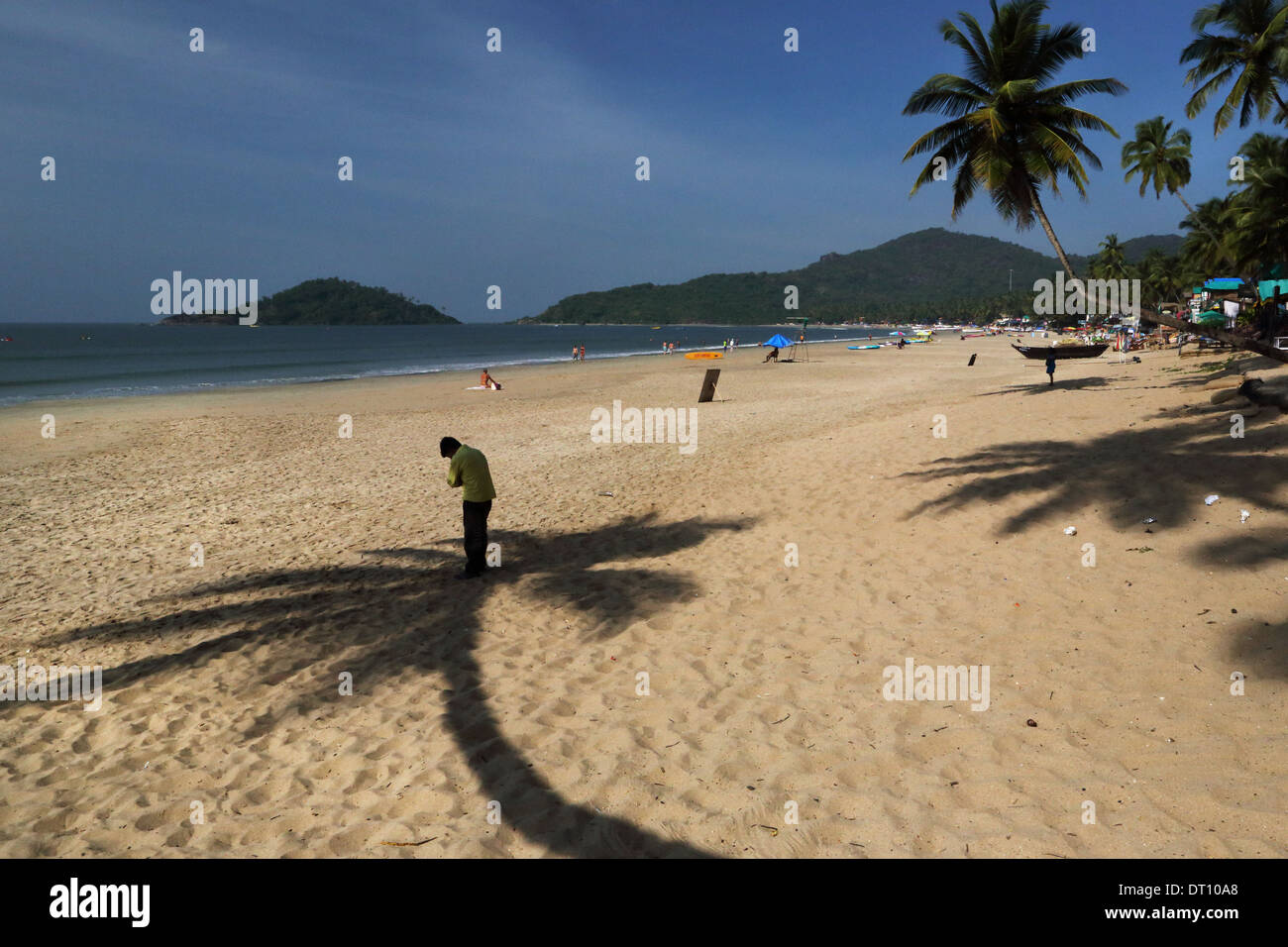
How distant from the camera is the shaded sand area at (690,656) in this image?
11.9 feet

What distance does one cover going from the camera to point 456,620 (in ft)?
21.4

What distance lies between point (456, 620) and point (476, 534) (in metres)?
1.29

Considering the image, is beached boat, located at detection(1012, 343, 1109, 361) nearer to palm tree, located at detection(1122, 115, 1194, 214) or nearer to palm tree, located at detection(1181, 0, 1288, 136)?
palm tree, located at detection(1181, 0, 1288, 136)

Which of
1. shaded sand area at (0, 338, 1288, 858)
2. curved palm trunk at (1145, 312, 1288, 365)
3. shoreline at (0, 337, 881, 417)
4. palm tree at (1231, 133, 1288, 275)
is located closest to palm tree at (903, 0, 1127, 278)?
shaded sand area at (0, 338, 1288, 858)

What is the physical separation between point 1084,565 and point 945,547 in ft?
4.43

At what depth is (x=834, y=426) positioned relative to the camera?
16250 millimetres

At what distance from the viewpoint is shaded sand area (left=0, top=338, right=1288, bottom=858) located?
11.9 ft

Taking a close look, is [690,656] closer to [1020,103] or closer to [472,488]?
[472,488]

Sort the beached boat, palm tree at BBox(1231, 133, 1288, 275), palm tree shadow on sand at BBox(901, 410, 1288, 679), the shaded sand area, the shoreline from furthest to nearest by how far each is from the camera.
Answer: the shoreline → palm tree at BBox(1231, 133, 1288, 275) → the beached boat → palm tree shadow on sand at BBox(901, 410, 1288, 679) → the shaded sand area

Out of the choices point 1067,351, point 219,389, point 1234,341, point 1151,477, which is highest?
point 1067,351

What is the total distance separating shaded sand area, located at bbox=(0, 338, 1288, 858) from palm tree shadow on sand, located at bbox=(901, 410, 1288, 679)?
6 centimetres

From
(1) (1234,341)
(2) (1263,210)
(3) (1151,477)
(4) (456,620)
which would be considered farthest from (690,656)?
(2) (1263,210)
